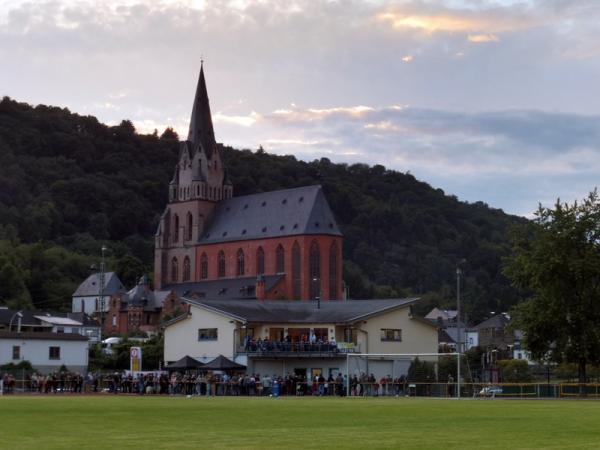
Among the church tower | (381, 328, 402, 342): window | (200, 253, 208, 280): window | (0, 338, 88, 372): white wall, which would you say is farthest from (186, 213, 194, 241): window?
(381, 328, 402, 342): window

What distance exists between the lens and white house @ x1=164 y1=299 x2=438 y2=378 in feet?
240

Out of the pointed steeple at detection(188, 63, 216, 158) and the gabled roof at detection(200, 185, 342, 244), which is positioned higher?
the pointed steeple at detection(188, 63, 216, 158)

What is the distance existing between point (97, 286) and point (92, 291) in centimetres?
214

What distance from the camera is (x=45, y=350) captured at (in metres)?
82.8

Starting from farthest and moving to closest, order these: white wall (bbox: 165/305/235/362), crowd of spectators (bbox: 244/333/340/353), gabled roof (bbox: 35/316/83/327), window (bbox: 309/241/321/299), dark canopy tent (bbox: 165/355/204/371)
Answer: window (bbox: 309/241/321/299)
gabled roof (bbox: 35/316/83/327)
white wall (bbox: 165/305/235/362)
crowd of spectators (bbox: 244/333/340/353)
dark canopy tent (bbox: 165/355/204/371)

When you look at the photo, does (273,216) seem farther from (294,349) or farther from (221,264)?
(294,349)

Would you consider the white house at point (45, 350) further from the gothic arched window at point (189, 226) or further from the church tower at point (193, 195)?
the gothic arched window at point (189, 226)

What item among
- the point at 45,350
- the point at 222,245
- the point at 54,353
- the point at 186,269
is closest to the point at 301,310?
the point at 54,353

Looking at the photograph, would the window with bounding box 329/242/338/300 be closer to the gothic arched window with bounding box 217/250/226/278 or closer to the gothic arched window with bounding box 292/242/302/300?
the gothic arched window with bounding box 292/242/302/300

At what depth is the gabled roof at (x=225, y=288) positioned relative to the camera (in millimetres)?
151250

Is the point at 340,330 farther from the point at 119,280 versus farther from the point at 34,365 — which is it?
the point at 119,280

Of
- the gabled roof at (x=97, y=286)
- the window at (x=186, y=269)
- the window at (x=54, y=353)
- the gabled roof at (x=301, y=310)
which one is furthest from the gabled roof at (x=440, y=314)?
the window at (x=54, y=353)

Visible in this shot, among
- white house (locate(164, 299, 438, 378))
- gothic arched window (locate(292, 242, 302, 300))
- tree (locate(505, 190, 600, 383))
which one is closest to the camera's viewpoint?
tree (locate(505, 190, 600, 383))

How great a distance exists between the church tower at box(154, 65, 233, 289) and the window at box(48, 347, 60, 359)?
84.1 m
